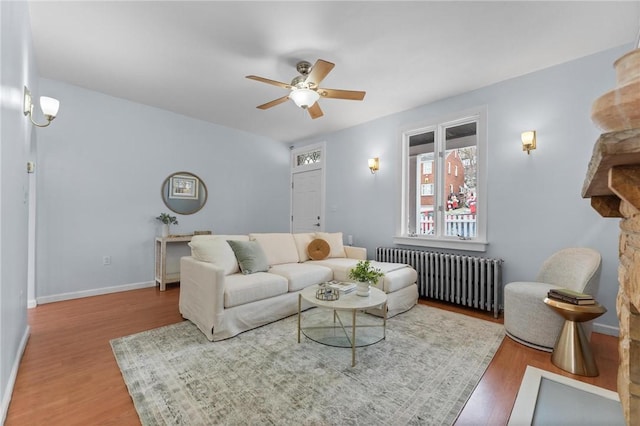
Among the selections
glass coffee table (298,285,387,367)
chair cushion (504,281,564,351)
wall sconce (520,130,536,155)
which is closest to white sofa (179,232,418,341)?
Result: glass coffee table (298,285,387,367)

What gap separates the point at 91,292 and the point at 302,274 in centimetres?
288

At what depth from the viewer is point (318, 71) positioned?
8.04 ft

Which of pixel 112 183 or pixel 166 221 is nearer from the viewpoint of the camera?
pixel 112 183

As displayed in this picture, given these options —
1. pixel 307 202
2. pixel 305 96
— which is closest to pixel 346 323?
pixel 305 96

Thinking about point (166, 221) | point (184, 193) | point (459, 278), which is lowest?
point (459, 278)

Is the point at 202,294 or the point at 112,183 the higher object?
the point at 112,183

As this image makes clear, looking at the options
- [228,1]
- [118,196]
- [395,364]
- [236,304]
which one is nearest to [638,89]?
[395,364]

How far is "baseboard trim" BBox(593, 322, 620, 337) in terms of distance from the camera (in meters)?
2.62

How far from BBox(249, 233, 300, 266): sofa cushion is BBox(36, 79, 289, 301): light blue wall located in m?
1.71

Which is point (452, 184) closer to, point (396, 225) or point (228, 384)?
point (396, 225)

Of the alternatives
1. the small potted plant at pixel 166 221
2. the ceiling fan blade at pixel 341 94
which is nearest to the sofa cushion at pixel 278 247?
the small potted plant at pixel 166 221

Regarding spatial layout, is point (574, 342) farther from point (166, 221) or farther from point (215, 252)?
point (166, 221)

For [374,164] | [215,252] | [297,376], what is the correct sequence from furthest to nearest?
1. [374,164]
2. [215,252]
3. [297,376]

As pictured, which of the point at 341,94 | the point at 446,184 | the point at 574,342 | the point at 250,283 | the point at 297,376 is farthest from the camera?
the point at 446,184
